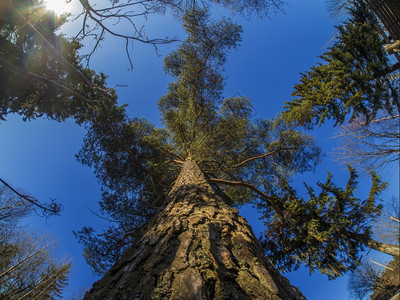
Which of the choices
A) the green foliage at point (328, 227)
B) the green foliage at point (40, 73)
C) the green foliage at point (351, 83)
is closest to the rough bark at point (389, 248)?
the green foliage at point (328, 227)

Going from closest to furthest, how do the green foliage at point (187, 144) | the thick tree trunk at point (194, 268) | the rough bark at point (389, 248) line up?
1. the thick tree trunk at point (194, 268)
2. the rough bark at point (389, 248)
3. the green foliage at point (187, 144)

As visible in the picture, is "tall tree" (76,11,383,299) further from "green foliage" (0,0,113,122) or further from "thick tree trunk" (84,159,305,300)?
"green foliage" (0,0,113,122)

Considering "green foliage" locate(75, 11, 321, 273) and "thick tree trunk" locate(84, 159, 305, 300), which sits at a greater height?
"green foliage" locate(75, 11, 321, 273)

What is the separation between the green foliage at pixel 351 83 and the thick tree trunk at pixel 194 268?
13.8 feet

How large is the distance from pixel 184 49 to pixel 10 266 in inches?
441

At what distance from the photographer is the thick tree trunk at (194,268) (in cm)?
124

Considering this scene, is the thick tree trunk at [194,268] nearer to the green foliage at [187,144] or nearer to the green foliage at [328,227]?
the green foliage at [328,227]

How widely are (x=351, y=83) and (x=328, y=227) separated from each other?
3.38 metres

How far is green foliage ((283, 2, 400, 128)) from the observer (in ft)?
15.9

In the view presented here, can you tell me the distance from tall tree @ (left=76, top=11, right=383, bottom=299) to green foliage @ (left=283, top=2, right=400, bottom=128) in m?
1.54

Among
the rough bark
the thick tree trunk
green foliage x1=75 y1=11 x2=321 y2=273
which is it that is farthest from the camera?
green foliage x1=75 y1=11 x2=321 y2=273

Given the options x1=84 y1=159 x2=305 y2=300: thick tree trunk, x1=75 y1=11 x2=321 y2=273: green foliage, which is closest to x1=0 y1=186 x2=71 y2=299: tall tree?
x1=75 y1=11 x2=321 y2=273: green foliage

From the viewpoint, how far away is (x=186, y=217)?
228 cm

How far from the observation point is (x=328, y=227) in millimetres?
4457
